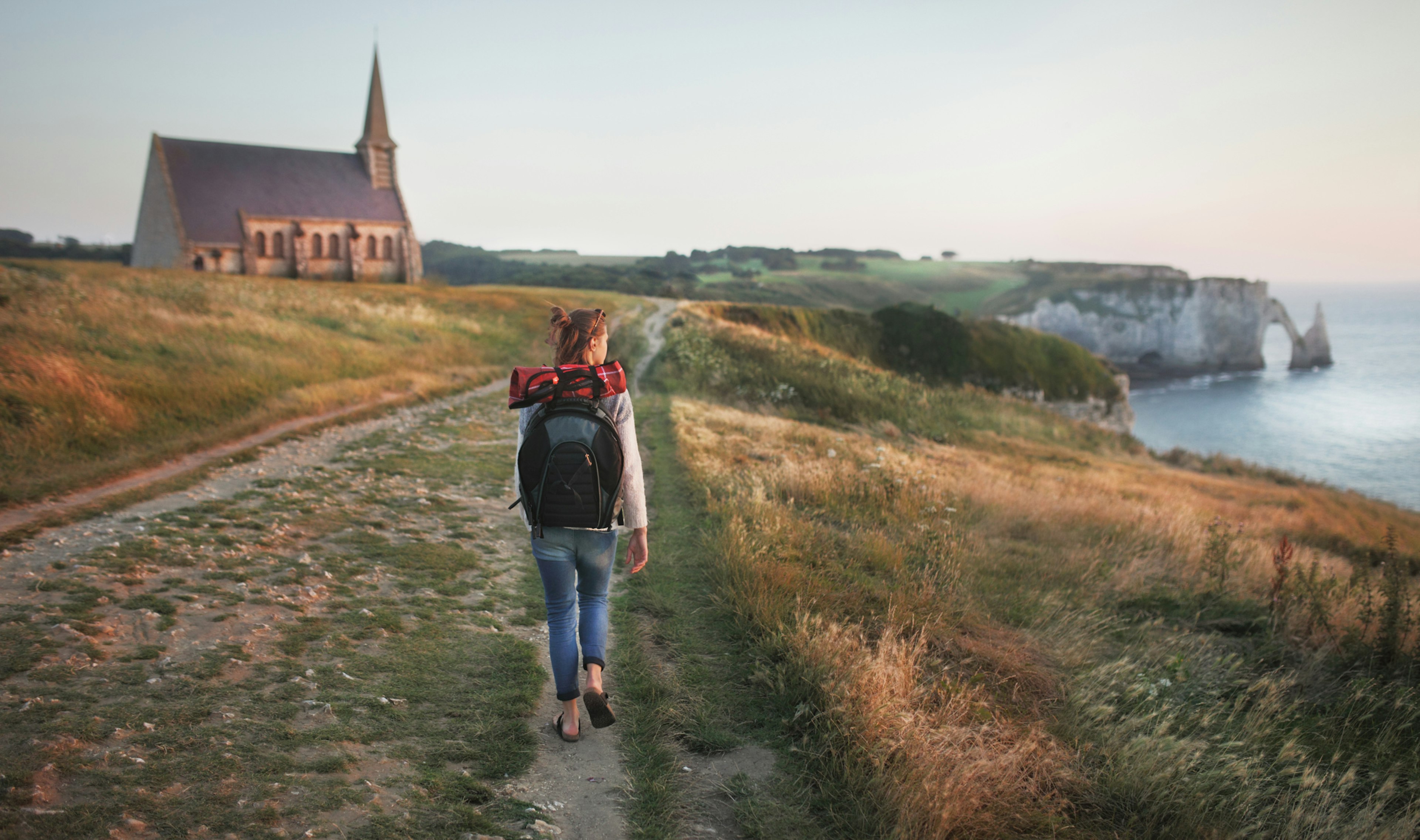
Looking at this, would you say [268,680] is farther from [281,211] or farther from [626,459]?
[281,211]

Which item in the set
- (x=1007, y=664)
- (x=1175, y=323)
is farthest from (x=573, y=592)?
(x=1175, y=323)

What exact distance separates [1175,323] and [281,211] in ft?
354

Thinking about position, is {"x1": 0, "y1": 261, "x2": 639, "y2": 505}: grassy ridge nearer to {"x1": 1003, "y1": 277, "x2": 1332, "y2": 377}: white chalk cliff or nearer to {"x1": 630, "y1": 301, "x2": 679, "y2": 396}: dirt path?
{"x1": 630, "y1": 301, "x2": 679, "y2": 396}: dirt path

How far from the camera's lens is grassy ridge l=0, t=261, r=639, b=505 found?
9.46m

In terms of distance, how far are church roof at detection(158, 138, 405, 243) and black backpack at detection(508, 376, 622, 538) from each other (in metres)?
55.9

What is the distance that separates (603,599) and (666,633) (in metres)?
1.66

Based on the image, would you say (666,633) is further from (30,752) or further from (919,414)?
(919,414)

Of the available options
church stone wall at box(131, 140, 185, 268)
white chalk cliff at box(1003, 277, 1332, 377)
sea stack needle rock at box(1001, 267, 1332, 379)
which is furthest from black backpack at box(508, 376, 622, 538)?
sea stack needle rock at box(1001, 267, 1332, 379)

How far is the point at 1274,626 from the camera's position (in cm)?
731

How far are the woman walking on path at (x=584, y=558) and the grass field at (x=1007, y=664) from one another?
627 mm

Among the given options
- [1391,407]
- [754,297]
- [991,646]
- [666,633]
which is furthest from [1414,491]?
[754,297]

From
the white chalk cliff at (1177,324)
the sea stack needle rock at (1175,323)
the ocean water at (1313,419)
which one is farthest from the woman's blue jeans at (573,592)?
the sea stack needle rock at (1175,323)

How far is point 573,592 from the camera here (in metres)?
4.19

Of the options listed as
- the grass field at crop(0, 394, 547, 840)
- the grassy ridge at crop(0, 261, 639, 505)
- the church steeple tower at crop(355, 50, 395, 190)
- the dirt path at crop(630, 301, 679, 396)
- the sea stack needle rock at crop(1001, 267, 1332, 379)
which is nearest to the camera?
the grass field at crop(0, 394, 547, 840)
